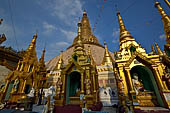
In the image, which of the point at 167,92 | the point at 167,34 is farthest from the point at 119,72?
the point at 167,34

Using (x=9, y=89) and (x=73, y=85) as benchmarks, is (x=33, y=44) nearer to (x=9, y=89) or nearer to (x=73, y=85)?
(x=9, y=89)

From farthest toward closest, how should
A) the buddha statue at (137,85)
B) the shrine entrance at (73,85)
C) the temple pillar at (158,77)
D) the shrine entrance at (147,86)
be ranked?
the shrine entrance at (73,85)
the buddha statue at (137,85)
the shrine entrance at (147,86)
the temple pillar at (158,77)

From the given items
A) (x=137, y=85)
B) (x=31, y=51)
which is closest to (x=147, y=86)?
(x=137, y=85)

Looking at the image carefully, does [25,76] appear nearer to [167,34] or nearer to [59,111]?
[59,111]

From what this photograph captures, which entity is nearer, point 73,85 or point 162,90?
point 162,90

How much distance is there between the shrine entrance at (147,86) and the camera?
7.10 meters

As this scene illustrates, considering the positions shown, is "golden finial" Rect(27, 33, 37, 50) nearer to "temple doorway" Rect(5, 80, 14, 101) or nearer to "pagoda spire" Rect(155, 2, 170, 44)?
"temple doorway" Rect(5, 80, 14, 101)

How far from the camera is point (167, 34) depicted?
39.5 feet

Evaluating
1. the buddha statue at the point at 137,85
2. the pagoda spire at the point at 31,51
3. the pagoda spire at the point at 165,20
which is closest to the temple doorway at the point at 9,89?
the pagoda spire at the point at 31,51

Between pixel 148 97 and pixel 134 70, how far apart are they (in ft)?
8.69

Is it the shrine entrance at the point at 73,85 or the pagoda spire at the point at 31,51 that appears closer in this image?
the shrine entrance at the point at 73,85

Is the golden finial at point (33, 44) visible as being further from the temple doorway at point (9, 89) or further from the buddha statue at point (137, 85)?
the buddha statue at point (137, 85)

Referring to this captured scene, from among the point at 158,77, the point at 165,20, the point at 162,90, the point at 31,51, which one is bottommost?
the point at 162,90

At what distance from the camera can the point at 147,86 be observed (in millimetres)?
8297
